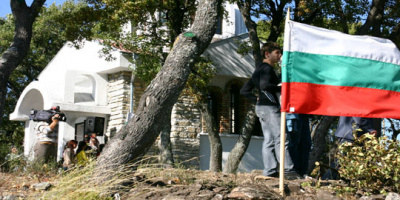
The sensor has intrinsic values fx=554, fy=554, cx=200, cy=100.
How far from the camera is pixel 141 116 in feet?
20.2

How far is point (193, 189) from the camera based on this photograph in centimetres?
538

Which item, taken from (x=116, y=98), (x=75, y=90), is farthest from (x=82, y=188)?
(x=75, y=90)

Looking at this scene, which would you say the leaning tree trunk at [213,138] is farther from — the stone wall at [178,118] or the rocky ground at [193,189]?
the rocky ground at [193,189]

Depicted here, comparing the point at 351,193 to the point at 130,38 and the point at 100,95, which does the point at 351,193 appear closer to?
the point at 130,38

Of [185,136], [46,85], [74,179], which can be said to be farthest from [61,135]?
[74,179]

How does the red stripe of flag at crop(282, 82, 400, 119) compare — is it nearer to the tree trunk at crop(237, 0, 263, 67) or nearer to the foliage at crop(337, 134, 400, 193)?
the foliage at crop(337, 134, 400, 193)

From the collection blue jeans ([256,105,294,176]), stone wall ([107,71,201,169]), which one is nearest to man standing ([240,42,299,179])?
blue jeans ([256,105,294,176])

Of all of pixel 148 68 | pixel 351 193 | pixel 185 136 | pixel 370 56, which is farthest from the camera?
pixel 185 136

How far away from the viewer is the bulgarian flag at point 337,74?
6070 mm

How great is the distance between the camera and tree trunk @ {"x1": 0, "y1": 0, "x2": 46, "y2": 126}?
11.6 m

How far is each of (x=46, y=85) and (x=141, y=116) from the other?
13.2 m

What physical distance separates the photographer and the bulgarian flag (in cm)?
642

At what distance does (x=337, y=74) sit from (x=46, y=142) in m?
6.79

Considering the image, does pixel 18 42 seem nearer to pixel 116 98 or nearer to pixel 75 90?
pixel 116 98
